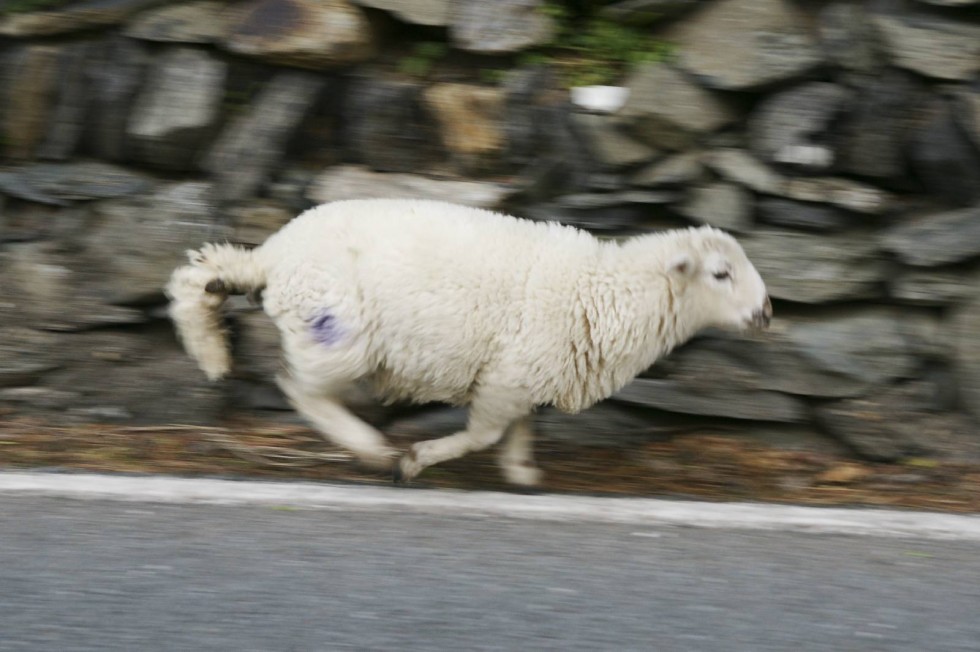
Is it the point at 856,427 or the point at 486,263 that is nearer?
the point at 486,263

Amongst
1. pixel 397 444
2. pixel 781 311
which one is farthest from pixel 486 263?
pixel 781 311

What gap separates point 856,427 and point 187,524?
11.9 feet

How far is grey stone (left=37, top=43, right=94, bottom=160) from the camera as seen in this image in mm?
6742

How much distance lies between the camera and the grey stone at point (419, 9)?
22.1ft

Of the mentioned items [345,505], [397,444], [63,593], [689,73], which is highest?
[689,73]

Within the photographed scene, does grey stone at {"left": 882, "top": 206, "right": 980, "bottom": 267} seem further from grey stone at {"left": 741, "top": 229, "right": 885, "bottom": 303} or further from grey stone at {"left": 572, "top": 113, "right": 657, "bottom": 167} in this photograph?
grey stone at {"left": 572, "top": 113, "right": 657, "bottom": 167}

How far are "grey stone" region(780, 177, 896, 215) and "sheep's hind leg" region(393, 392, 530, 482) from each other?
84.9 inches

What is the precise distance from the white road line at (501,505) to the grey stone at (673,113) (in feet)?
7.61

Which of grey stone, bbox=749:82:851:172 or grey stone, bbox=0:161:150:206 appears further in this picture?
grey stone, bbox=0:161:150:206

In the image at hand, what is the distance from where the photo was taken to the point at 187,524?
14.2ft

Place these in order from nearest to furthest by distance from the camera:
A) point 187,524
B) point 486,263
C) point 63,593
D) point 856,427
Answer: point 63,593 < point 187,524 < point 486,263 < point 856,427

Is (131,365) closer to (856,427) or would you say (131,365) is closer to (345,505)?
(345,505)

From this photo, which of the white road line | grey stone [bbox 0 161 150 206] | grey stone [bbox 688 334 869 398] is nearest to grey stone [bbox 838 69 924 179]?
grey stone [bbox 688 334 869 398]

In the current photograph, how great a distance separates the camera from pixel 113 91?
22.0 feet
